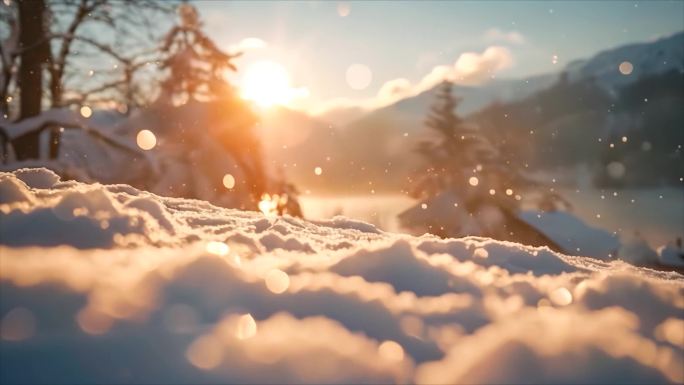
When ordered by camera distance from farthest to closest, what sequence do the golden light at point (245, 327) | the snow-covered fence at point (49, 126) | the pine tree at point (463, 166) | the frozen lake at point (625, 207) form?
the frozen lake at point (625, 207) < the pine tree at point (463, 166) < the snow-covered fence at point (49, 126) < the golden light at point (245, 327)

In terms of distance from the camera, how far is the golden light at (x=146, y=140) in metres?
7.57

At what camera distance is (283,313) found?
46.1 inches

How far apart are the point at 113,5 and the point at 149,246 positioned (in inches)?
313

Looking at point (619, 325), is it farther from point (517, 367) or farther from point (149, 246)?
point (149, 246)

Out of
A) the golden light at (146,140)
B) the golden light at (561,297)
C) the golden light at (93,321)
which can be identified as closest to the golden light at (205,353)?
the golden light at (93,321)

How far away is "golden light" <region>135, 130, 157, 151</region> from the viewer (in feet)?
24.9

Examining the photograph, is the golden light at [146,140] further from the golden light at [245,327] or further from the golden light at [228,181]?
the golden light at [245,327]

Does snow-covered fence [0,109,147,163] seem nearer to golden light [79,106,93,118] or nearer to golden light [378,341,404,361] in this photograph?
golden light [79,106,93,118]

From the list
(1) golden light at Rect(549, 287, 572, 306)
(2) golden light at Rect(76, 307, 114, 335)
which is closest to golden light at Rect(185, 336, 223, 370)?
(2) golden light at Rect(76, 307, 114, 335)

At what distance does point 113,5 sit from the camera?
8.12 m

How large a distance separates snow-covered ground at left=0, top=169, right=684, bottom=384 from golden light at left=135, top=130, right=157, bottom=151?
623cm

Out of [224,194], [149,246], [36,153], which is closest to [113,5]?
[36,153]

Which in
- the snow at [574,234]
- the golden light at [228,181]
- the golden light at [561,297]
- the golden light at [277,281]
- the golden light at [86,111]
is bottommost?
the golden light at [561,297]

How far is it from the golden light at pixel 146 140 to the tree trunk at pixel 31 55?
137 centimetres
